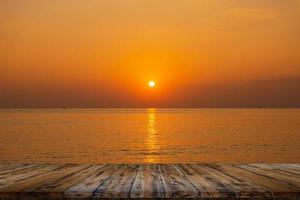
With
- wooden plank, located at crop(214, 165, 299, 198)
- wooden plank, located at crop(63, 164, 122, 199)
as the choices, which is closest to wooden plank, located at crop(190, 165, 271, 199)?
wooden plank, located at crop(214, 165, 299, 198)

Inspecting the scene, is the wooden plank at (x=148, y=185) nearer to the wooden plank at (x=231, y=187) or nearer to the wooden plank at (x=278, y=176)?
the wooden plank at (x=231, y=187)

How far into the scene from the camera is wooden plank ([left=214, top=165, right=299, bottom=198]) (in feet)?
16.0

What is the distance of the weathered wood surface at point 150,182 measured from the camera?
484 centimetres

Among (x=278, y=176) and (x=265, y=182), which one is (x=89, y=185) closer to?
(x=265, y=182)

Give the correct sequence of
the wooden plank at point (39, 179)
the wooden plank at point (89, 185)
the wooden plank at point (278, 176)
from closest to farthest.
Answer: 1. the wooden plank at point (89, 185)
2. the wooden plank at point (39, 179)
3. the wooden plank at point (278, 176)

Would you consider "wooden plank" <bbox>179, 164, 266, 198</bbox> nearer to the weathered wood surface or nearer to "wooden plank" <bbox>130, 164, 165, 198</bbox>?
the weathered wood surface

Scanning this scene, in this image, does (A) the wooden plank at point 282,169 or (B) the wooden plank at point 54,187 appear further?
(A) the wooden plank at point 282,169

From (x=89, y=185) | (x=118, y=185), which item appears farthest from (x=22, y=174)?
(x=118, y=185)

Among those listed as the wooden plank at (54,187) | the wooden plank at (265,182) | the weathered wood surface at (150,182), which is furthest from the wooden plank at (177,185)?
the wooden plank at (54,187)

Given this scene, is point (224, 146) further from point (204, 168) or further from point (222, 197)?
point (222, 197)

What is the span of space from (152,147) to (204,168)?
2840 centimetres

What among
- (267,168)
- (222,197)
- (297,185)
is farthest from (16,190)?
(267,168)

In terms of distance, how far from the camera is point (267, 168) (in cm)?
753

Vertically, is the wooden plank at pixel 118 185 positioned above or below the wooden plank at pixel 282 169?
above
